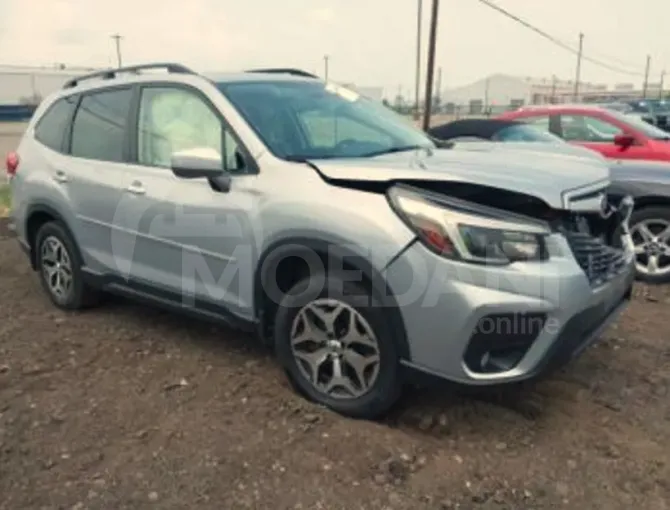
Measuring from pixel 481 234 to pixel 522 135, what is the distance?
5225 mm

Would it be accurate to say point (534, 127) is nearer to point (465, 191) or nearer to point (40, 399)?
point (465, 191)

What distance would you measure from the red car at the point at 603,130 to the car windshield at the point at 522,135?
556 millimetres

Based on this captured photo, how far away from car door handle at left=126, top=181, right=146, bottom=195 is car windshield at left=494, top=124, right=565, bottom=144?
4.62m

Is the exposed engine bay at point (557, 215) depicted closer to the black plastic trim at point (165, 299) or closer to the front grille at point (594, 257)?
the front grille at point (594, 257)

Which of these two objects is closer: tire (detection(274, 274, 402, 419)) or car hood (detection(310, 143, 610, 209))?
car hood (detection(310, 143, 610, 209))

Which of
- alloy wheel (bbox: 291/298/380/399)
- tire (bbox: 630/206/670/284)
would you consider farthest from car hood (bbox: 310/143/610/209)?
tire (bbox: 630/206/670/284)

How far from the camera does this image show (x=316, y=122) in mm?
3971

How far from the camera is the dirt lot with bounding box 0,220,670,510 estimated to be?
2.78m

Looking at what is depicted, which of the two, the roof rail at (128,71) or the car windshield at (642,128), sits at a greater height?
the roof rail at (128,71)

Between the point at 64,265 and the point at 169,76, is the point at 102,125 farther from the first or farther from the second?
the point at 64,265

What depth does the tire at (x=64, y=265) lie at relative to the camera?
4.79m

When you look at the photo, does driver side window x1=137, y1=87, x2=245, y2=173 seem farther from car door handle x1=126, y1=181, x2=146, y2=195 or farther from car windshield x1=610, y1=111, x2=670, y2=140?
car windshield x1=610, y1=111, x2=670, y2=140

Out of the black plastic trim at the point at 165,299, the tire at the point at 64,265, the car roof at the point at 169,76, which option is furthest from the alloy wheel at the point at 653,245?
the tire at the point at 64,265

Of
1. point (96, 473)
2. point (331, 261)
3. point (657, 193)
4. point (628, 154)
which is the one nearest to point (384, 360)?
point (331, 261)
